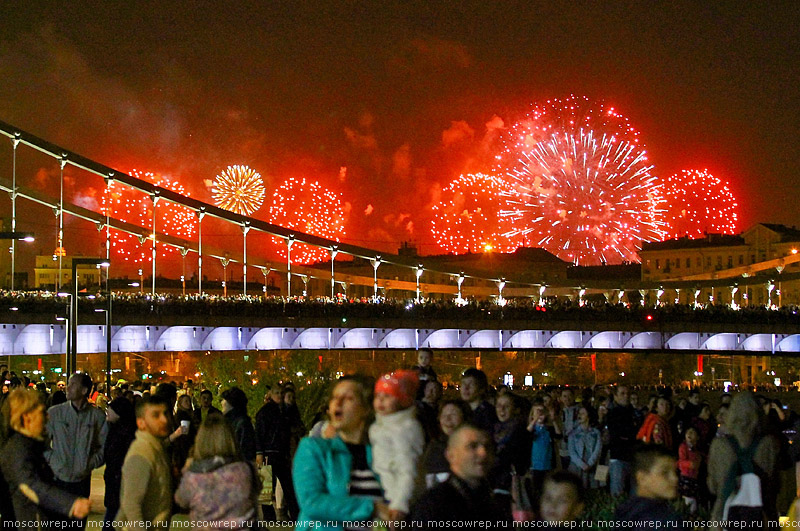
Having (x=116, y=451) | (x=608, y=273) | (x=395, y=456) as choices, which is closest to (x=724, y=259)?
(x=608, y=273)

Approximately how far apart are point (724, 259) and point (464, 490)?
442 feet

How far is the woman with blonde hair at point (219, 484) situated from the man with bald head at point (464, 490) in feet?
4.74

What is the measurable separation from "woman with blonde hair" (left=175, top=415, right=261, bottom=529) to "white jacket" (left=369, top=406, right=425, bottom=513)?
975 mm

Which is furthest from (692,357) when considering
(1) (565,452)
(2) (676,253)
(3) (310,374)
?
(1) (565,452)

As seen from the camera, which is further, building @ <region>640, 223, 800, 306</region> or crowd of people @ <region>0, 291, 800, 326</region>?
building @ <region>640, 223, 800, 306</region>

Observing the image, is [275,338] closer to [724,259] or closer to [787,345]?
[787,345]

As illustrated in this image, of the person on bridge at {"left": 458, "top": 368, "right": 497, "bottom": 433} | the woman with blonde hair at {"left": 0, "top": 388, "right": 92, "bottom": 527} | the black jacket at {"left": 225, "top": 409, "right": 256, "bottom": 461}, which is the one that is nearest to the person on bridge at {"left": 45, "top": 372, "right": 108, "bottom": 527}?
the woman with blonde hair at {"left": 0, "top": 388, "right": 92, "bottom": 527}

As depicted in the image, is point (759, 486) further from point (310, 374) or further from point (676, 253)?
point (676, 253)

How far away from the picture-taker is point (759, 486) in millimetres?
9320

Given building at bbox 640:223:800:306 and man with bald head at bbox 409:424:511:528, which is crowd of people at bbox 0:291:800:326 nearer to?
building at bbox 640:223:800:306

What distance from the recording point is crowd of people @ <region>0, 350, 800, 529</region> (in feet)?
22.6

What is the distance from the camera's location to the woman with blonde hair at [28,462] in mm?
8906

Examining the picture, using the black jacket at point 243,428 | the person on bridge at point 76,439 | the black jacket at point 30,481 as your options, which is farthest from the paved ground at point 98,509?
the black jacket at point 30,481

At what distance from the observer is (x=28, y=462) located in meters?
9.10
